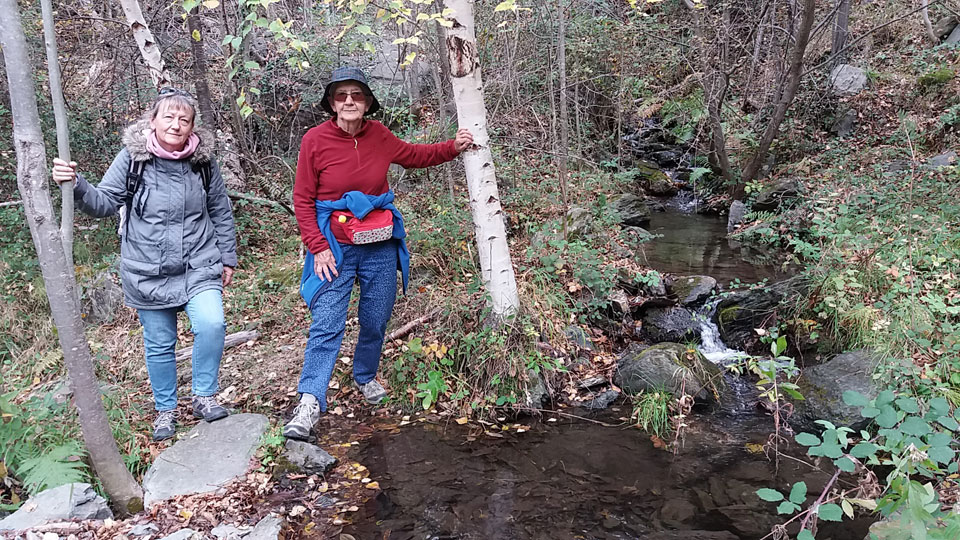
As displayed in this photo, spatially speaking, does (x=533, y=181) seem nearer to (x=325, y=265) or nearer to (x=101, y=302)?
(x=325, y=265)

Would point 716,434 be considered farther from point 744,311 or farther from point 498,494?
point 744,311

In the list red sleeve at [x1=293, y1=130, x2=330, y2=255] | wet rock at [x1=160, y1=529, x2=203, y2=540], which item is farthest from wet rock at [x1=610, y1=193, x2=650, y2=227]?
wet rock at [x1=160, y1=529, x2=203, y2=540]

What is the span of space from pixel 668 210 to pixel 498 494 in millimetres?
8654

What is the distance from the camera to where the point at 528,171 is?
8391 millimetres

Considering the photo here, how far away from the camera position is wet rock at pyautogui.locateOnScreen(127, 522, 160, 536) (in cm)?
281

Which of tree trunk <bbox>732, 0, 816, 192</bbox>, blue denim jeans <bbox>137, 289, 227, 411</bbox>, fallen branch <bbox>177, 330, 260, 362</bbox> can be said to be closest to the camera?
blue denim jeans <bbox>137, 289, 227, 411</bbox>

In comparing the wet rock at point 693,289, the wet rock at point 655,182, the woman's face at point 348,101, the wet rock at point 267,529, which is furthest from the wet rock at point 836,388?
the wet rock at point 655,182

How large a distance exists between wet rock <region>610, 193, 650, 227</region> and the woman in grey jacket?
6.99m

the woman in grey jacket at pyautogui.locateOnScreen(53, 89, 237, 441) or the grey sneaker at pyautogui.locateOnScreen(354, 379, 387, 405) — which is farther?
the grey sneaker at pyautogui.locateOnScreen(354, 379, 387, 405)

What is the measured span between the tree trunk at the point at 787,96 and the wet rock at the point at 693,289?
3.76 meters

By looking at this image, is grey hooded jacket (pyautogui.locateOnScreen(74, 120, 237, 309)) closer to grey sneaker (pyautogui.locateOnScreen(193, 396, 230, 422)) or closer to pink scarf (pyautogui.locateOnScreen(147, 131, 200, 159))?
pink scarf (pyautogui.locateOnScreen(147, 131, 200, 159))

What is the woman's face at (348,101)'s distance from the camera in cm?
356

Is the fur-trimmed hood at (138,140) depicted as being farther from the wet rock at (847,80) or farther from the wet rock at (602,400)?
the wet rock at (847,80)

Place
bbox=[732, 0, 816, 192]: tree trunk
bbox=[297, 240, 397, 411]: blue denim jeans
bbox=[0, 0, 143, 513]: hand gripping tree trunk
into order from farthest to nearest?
1. bbox=[732, 0, 816, 192]: tree trunk
2. bbox=[297, 240, 397, 411]: blue denim jeans
3. bbox=[0, 0, 143, 513]: hand gripping tree trunk
